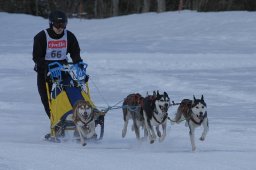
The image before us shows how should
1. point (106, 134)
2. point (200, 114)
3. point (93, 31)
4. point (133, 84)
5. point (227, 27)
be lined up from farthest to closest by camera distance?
point (93, 31)
point (227, 27)
point (133, 84)
point (106, 134)
point (200, 114)

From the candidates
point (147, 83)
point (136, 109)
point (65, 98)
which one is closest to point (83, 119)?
point (65, 98)

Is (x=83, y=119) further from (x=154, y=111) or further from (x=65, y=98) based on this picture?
(x=154, y=111)

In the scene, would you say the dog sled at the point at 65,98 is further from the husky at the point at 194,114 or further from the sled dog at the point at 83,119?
the husky at the point at 194,114

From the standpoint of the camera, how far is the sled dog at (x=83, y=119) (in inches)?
281

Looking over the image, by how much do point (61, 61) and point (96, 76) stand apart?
7060 mm

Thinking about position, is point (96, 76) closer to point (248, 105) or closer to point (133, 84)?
point (133, 84)

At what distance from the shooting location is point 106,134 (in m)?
8.55

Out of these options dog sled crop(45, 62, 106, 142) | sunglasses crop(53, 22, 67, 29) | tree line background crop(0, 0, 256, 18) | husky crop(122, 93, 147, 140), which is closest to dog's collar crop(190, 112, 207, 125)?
husky crop(122, 93, 147, 140)

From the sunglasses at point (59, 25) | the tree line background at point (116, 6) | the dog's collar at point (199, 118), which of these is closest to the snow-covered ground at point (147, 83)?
the dog's collar at point (199, 118)

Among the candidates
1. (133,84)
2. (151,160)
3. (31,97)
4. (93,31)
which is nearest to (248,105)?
(133,84)

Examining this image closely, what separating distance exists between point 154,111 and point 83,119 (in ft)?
2.72

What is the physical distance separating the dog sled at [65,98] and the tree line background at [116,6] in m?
18.6

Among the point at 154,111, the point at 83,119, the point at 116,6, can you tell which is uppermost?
the point at 154,111

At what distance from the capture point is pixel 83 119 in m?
7.19
